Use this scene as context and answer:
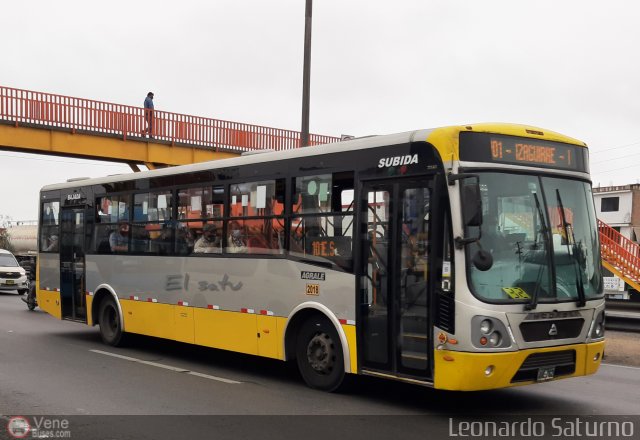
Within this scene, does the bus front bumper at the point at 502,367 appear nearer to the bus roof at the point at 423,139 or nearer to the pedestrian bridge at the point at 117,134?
the bus roof at the point at 423,139

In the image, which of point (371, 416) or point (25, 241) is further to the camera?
point (25, 241)

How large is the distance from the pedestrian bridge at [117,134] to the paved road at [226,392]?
1166 cm

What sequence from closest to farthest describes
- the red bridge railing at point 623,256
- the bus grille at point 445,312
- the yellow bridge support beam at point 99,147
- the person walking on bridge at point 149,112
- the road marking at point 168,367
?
the bus grille at point 445,312
the road marking at point 168,367
the yellow bridge support beam at point 99,147
the person walking on bridge at point 149,112
the red bridge railing at point 623,256

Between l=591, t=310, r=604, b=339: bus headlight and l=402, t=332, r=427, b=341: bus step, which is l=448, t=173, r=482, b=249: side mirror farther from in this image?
l=591, t=310, r=604, b=339: bus headlight

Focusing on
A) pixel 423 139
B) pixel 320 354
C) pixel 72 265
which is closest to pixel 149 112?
pixel 72 265

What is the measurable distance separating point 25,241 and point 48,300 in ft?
112

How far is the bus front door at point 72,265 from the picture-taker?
14.6 metres

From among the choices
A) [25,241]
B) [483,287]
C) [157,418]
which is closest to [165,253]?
[157,418]

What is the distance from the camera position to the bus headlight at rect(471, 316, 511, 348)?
24.3 feet

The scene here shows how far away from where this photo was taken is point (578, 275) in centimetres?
814

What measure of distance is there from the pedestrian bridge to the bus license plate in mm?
18977

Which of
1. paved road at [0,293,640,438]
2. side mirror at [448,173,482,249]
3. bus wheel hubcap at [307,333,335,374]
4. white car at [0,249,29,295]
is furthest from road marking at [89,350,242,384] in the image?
white car at [0,249,29,295]

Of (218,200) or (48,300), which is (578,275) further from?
(48,300)

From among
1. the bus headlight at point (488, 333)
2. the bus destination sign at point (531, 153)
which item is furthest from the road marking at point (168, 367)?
the bus destination sign at point (531, 153)
